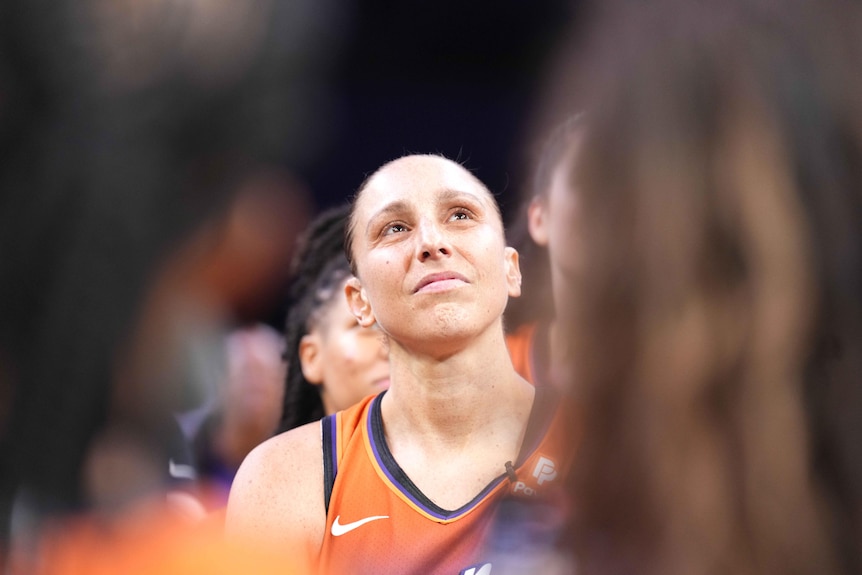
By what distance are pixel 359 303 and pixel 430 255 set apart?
0.22 m

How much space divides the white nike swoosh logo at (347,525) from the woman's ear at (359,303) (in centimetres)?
36

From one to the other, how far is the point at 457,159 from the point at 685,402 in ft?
3.05

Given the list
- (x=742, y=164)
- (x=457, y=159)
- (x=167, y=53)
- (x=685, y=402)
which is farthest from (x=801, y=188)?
(x=167, y=53)

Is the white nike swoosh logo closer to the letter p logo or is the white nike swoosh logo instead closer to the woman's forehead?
the letter p logo

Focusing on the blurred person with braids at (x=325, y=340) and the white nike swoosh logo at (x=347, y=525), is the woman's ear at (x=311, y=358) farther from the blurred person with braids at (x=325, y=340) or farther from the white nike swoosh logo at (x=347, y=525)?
the white nike swoosh logo at (x=347, y=525)

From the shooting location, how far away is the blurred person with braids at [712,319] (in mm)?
649

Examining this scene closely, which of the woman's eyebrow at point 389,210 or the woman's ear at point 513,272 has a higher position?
the woman's eyebrow at point 389,210

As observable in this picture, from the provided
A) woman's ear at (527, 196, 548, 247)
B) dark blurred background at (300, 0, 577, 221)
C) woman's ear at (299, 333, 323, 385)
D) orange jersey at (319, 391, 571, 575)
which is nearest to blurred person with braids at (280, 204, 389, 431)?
woman's ear at (299, 333, 323, 385)

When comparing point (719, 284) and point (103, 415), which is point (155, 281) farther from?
point (719, 284)

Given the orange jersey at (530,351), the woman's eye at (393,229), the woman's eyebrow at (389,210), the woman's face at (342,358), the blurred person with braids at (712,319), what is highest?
the woman's eyebrow at (389,210)

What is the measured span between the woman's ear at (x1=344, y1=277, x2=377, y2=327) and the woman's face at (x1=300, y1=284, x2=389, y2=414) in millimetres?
88

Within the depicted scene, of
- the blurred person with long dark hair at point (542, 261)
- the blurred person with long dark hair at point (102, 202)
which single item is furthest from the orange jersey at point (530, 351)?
the blurred person with long dark hair at point (102, 202)

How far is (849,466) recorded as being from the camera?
27.2 inches

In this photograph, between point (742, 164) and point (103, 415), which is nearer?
point (742, 164)
